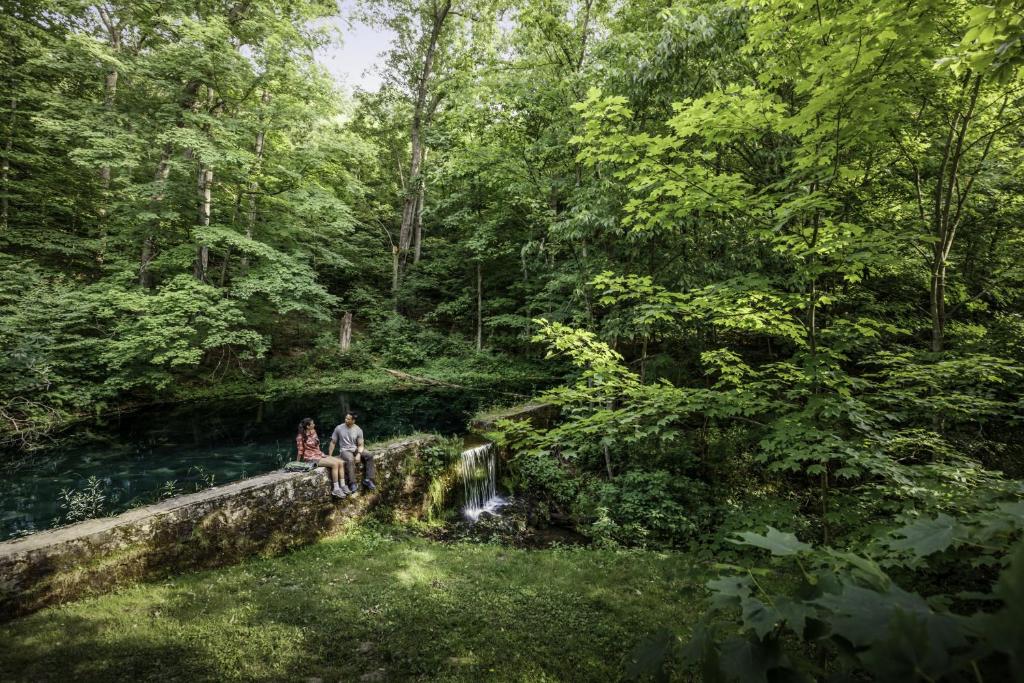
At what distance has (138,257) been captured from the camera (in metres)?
16.7

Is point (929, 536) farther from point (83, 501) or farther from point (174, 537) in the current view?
point (83, 501)

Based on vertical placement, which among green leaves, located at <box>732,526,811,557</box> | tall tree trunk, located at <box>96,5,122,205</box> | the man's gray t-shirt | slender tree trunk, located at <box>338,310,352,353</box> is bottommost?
the man's gray t-shirt

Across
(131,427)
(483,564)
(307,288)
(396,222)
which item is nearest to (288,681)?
(483,564)

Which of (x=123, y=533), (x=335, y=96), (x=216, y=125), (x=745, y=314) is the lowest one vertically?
(x=123, y=533)

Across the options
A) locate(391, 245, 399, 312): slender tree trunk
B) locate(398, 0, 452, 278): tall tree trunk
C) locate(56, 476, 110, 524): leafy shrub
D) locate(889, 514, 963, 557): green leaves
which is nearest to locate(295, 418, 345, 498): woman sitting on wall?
locate(56, 476, 110, 524): leafy shrub

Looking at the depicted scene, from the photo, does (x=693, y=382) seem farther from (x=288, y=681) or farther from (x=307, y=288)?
(x=307, y=288)

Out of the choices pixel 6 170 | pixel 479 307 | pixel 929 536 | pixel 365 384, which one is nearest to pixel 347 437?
pixel 929 536

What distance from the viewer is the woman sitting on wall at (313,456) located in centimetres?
737

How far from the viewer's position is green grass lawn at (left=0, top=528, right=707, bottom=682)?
12.7ft

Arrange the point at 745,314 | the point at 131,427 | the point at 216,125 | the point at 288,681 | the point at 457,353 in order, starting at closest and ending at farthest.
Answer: the point at 288,681 → the point at 745,314 → the point at 131,427 → the point at 216,125 → the point at 457,353

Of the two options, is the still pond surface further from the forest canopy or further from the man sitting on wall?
the man sitting on wall

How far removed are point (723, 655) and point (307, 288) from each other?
754 inches

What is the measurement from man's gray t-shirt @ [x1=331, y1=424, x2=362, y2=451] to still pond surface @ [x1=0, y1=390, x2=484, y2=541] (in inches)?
75.8

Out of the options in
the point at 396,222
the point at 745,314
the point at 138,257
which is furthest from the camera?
the point at 396,222
